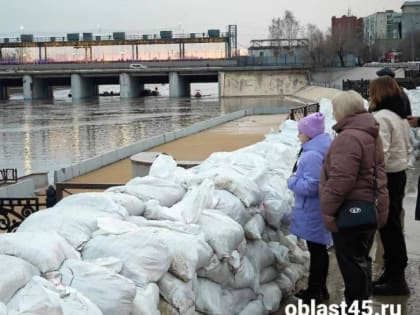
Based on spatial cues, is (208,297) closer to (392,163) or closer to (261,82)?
(392,163)

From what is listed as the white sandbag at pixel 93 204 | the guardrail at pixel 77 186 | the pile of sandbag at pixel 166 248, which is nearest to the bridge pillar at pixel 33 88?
the guardrail at pixel 77 186

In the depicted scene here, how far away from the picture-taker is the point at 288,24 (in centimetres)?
12031

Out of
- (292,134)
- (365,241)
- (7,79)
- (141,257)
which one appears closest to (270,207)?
(365,241)

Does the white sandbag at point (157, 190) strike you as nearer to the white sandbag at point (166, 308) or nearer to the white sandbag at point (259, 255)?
the white sandbag at point (259, 255)

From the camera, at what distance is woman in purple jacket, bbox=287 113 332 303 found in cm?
432

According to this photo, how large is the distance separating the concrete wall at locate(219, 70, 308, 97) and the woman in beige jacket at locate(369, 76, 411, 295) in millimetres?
71404

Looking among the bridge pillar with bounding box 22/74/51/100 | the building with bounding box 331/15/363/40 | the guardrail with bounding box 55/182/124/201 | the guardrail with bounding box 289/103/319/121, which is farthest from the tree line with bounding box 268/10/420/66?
the guardrail with bounding box 55/182/124/201

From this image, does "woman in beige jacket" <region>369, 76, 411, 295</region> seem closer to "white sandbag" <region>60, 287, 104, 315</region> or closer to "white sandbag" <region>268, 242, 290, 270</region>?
"white sandbag" <region>268, 242, 290, 270</region>

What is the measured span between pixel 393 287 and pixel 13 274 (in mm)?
2909

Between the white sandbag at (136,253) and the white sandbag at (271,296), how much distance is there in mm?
1302

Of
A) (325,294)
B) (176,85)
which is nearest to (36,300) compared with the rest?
(325,294)

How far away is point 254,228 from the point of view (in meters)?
4.59

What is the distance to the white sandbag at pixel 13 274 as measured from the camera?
259cm

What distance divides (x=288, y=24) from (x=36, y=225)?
394 feet
